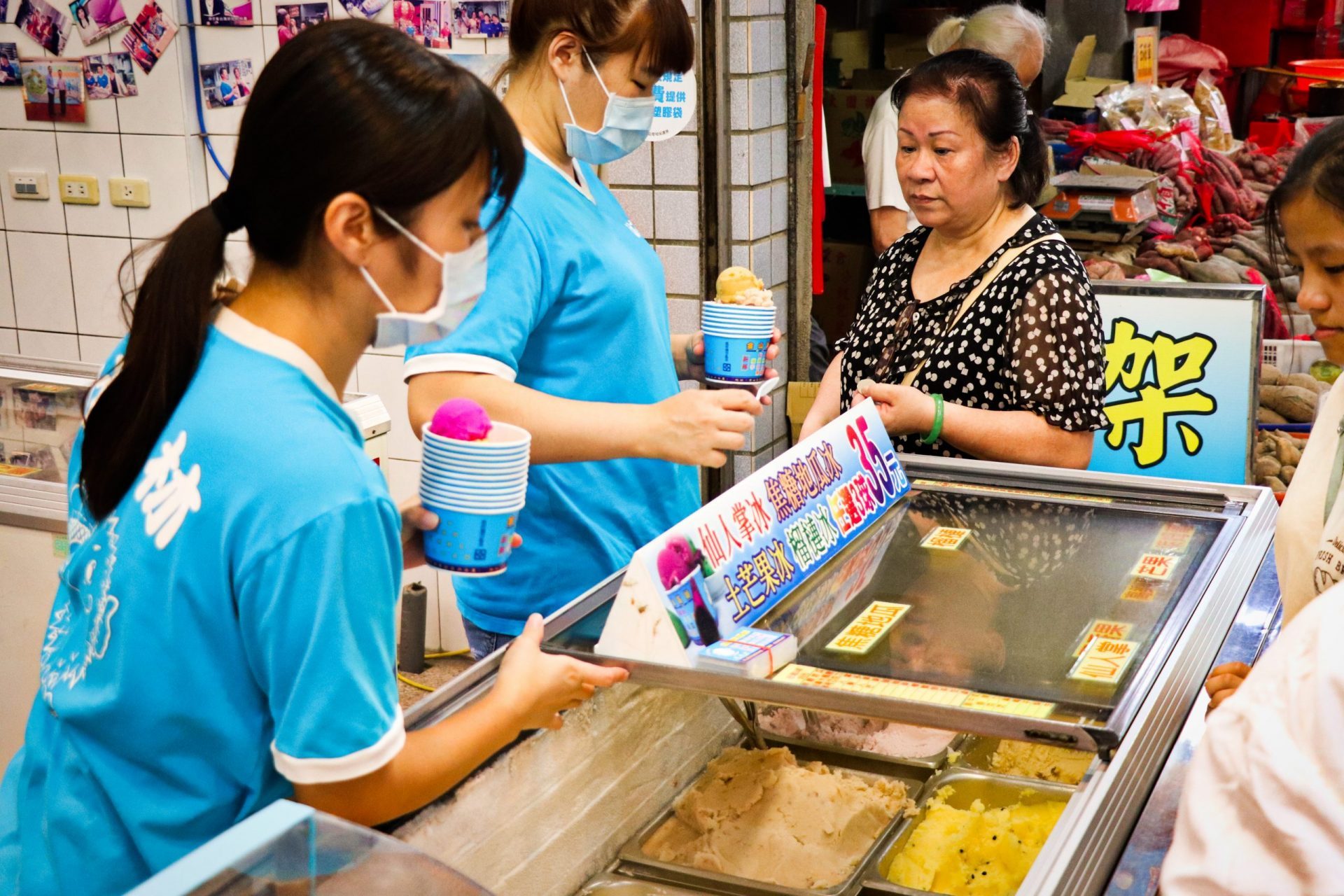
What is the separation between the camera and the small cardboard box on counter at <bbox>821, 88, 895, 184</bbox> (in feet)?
18.6

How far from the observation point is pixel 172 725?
1160 millimetres

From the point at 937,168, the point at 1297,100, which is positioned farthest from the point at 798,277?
the point at 1297,100

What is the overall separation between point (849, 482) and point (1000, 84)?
984 millimetres

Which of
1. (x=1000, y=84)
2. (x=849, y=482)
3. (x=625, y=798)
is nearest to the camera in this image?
(x=625, y=798)

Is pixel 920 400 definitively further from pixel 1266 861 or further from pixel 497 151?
pixel 1266 861

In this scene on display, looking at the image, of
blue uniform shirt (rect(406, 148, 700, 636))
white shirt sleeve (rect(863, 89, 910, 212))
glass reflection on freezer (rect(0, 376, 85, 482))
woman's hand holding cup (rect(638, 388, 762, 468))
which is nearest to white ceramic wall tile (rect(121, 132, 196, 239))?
glass reflection on freezer (rect(0, 376, 85, 482))

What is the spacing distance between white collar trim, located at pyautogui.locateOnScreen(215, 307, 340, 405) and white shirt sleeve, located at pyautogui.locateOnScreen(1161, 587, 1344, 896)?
85 cm

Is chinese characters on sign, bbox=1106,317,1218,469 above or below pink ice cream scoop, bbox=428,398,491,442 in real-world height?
below

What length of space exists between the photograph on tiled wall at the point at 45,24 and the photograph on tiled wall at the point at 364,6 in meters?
1.22

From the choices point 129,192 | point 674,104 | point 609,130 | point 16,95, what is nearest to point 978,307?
point 609,130

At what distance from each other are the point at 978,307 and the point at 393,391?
248 centimetres

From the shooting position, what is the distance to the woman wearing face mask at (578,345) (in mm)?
1818

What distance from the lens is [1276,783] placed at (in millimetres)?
957

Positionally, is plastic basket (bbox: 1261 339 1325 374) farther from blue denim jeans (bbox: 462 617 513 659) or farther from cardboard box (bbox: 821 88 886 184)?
Result: blue denim jeans (bbox: 462 617 513 659)
